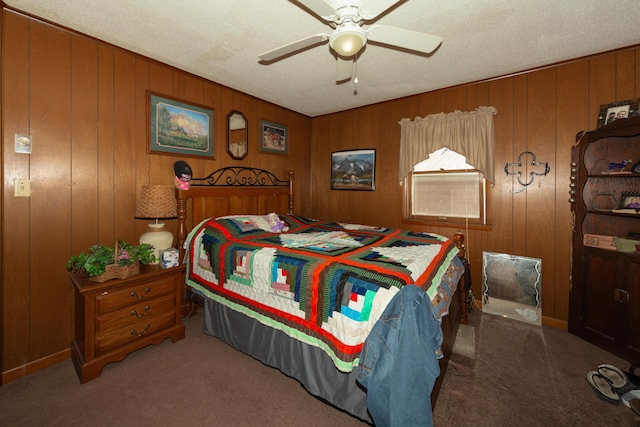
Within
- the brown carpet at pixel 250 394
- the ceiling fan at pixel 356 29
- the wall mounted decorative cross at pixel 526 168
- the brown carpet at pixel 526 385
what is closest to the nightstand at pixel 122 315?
the brown carpet at pixel 250 394

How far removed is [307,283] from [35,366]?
2.39 m

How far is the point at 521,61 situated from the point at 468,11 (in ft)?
4.19

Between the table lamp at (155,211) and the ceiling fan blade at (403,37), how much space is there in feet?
7.51

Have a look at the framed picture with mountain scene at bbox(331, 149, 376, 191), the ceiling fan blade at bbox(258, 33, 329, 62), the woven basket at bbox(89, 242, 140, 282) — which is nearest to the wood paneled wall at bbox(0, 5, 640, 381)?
the woven basket at bbox(89, 242, 140, 282)

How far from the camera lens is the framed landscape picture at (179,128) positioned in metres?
2.94

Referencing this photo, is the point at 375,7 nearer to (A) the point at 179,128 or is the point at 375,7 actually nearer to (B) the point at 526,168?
(A) the point at 179,128

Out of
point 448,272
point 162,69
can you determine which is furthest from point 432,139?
point 162,69

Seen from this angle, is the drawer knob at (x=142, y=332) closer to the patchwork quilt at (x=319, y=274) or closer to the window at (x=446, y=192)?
the patchwork quilt at (x=319, y=274)

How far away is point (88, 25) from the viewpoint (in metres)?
2.34

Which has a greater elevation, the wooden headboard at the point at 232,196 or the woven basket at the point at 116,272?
the wooden headboard at the point at 232,196

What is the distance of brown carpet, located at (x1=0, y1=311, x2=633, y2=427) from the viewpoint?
1.74m

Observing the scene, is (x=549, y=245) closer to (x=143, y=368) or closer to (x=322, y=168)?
(x=322, y=168)

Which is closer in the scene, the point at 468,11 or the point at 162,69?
the point at 468,11

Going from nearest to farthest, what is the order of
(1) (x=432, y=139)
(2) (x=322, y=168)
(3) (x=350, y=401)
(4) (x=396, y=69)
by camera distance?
(3) (x=350, y=401) < (4) (x=396, y=69) < (1) (x=432, y=139) < (2) (x=322, y=168)
